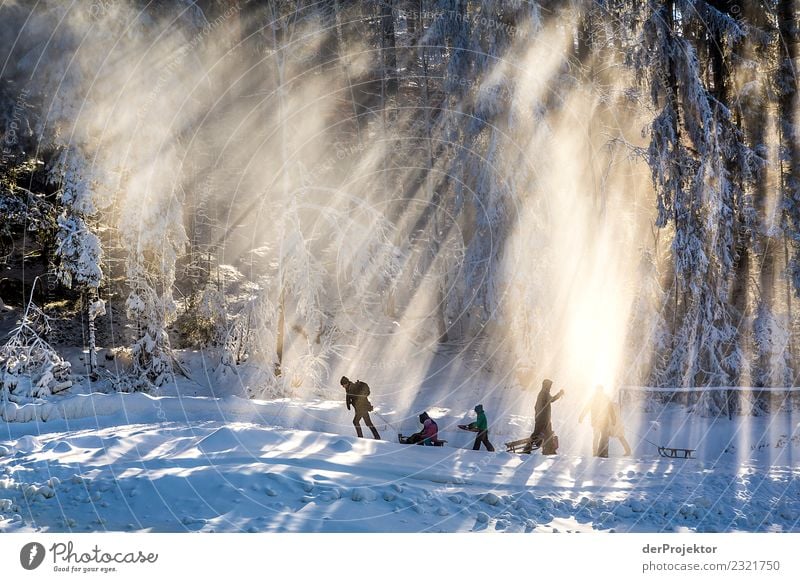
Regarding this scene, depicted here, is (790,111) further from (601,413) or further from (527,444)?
(527,444)

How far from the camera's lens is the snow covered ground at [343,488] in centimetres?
630

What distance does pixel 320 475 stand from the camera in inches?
305

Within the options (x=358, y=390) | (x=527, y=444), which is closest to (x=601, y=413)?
(x=527, y=444)

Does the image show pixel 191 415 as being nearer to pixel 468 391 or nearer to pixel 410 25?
pixel 468 391

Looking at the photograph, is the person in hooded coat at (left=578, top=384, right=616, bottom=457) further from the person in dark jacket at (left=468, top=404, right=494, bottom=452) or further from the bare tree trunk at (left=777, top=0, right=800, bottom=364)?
the bare tree trunk at (left=777, top=0, right=800, bottom=364)

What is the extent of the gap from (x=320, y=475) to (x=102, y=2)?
1593 centimetres

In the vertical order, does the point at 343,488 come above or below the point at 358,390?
below

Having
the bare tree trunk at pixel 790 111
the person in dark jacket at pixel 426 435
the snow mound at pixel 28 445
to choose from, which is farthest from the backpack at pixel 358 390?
the bare tree trunk at pixel 790 111

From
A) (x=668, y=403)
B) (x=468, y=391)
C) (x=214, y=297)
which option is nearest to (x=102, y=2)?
(x=214, y=297)
